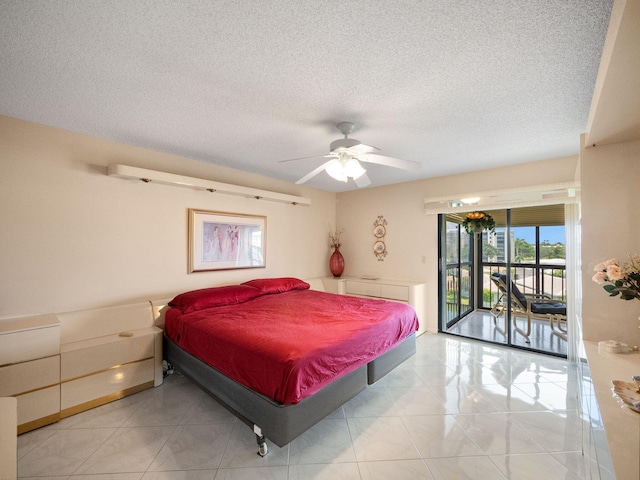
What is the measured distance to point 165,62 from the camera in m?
1.64

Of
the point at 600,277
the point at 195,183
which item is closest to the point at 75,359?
the point at 195,183

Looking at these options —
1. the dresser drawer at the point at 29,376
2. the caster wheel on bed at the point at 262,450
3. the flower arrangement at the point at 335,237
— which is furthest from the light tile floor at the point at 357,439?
the flower arrangement at the point at 335,237

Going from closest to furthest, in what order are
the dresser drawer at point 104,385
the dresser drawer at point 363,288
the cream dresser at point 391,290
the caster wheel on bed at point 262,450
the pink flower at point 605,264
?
the pink flower at point 605,264
the caster wheel on bed at point 262,450
the dresser drawer at point 104,385
the cream dresser at point 391,290
the dresser drawer at point 363,288

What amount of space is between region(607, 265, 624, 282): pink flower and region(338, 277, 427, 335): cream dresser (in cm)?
283

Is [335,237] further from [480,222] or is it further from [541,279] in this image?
[541,279]

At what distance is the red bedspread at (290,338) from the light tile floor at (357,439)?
1.51 feet

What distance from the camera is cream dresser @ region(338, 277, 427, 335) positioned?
4.19 meters

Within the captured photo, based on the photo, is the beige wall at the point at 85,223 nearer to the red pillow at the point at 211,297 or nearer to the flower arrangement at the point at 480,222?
the red pillow at the point at 211,297

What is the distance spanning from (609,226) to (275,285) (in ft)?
11.0

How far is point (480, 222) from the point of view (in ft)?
14.0

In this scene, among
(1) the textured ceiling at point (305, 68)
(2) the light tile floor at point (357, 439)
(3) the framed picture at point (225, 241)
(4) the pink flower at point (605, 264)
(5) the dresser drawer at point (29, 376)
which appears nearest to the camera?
(1) the textured ceiling at point (305, 68)

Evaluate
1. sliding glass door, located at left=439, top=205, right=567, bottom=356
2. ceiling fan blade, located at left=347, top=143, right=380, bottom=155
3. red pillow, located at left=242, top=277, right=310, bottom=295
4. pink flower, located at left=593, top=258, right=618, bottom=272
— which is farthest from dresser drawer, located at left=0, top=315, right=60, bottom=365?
sliding glass door, located at left=439, top=205, right=567, bottom=356

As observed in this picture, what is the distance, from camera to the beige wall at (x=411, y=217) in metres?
3.60

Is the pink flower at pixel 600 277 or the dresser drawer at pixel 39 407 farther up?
the pink flower at pixel 600 277
